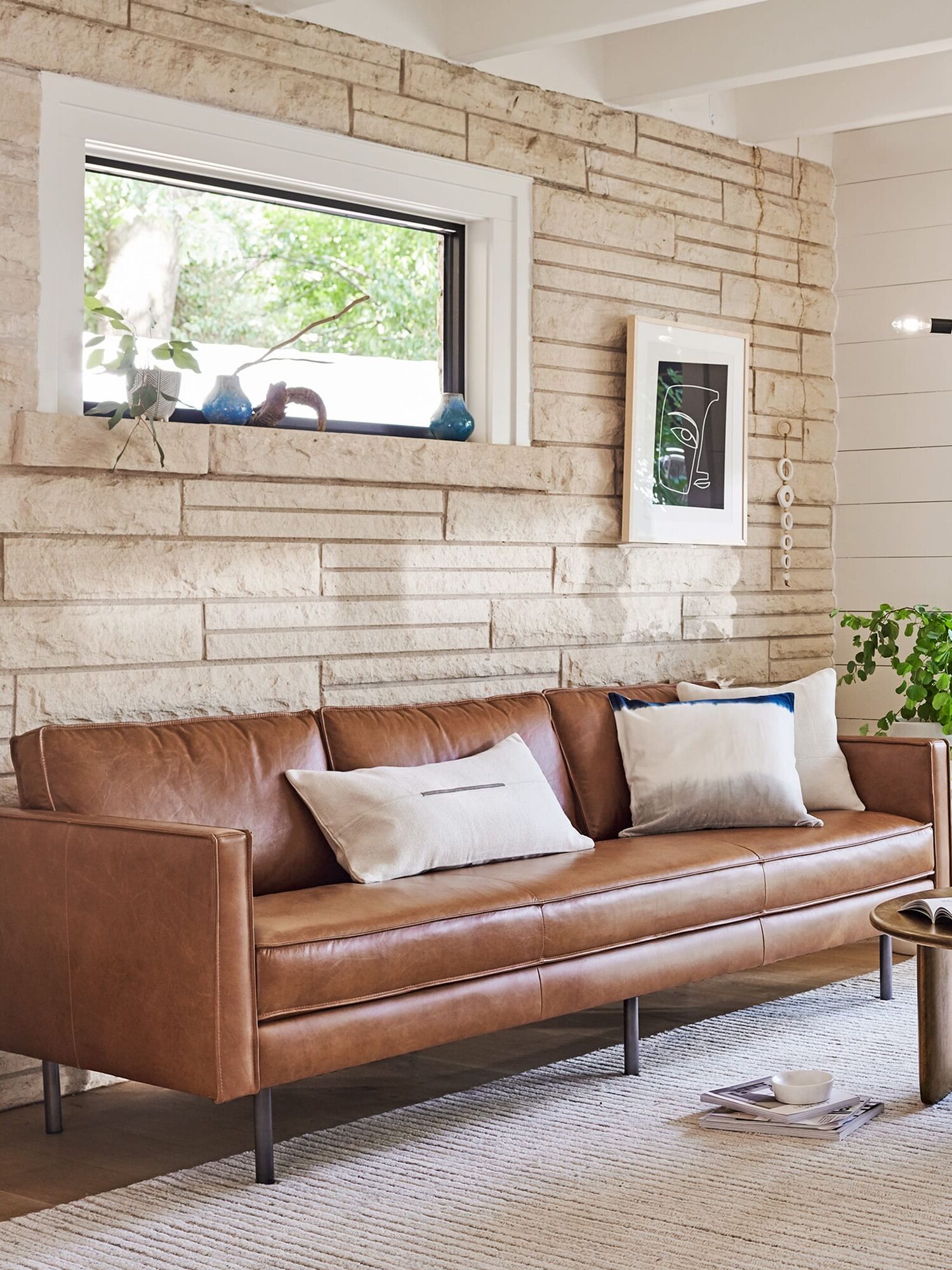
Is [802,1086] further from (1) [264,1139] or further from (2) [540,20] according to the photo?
(2) [540,20]

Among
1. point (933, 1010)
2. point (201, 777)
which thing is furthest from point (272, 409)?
point (933, 1010)

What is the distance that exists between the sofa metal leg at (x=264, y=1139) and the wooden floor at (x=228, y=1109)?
0.20 metres

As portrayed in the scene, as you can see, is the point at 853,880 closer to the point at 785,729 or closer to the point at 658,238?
the point at 785,729

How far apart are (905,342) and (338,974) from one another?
3.58 metres

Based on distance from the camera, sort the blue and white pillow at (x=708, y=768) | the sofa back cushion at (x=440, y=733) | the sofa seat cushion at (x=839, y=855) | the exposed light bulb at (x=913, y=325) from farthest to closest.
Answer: the exposed light bulb at (x=913, y=325)
the blue and white pillow at (x=708, y=768)
the sofa seat cushion at (x=839, y=855)
the sofa back cushion at (x=440, y=733)

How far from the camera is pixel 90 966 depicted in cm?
289

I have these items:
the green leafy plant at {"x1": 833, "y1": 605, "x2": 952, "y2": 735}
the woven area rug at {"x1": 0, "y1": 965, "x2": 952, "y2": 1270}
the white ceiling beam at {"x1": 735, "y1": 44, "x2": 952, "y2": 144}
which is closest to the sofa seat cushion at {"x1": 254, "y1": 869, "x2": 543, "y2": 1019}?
the woven area rug at {"x1": 0, "y1": 965, "x2": 952, "y2": 1270}

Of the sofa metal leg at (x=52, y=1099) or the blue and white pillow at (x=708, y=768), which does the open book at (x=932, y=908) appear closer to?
the blue and white pillow at (x=708, y=768)

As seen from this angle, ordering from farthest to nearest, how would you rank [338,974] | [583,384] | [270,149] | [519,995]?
[583,384] → [270,149] → [519,995] → [338,974]

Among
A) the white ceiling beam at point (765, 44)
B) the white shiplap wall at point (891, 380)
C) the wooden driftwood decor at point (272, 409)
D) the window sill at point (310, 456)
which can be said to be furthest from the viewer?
the white shiplap wall at point (891, 380)

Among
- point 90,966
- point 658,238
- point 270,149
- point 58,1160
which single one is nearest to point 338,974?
point 90,966

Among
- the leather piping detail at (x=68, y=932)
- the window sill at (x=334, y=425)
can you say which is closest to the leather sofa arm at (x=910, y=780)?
the window sill at (x=334, y=425)

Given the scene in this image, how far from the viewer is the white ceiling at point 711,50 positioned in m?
4.11

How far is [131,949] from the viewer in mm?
2816
